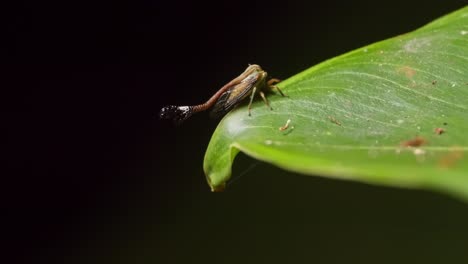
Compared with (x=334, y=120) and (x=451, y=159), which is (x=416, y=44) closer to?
(x=334, y=120)

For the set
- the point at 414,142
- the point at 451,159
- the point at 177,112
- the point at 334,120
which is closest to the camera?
the point at 451,159

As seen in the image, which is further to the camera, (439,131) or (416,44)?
(416,44)

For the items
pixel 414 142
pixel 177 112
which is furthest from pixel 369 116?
pixel 177 112

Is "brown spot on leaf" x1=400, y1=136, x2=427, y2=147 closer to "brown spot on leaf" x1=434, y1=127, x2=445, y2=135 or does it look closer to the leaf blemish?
"brown spot on leaf" x1=434, y1=127, x2=445, y2=135

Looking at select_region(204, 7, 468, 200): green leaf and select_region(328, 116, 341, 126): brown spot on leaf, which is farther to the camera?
select_region(328, 116, 341, 126): brown spot on leaf

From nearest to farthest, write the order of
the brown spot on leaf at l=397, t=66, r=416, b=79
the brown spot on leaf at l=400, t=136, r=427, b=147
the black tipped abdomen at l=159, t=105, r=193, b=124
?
the brown spot on leaf at l=400, t=136, r=427, b=147
the brown spot on leaf at l=397, t=66, r=416, b=79
the black tipped abdomen at l=159, t=105, r=193, b=124

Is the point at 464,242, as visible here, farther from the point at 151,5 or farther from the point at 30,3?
the point at 30,3

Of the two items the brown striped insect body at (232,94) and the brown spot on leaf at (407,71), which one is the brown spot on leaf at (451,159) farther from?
the brown striped insect body at (232,94)

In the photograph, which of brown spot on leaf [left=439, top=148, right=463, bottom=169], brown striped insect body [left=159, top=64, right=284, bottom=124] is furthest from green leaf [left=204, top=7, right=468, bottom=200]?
brown striped insect body [left=159, top=64, right=284, bottom=124]
